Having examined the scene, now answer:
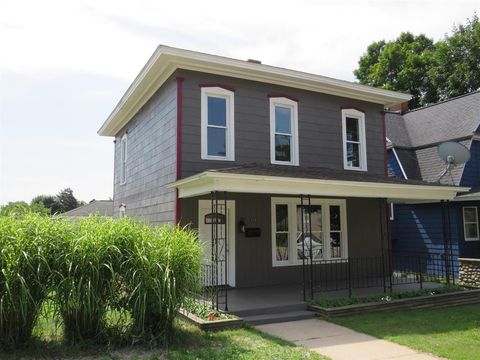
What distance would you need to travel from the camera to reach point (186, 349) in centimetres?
596

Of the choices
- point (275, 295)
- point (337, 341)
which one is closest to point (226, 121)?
point (275, 295)

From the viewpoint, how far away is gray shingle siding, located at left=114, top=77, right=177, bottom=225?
11.0 metres

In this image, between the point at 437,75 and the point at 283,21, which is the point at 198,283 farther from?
the point at 437,75

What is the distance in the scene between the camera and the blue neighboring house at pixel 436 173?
1504cm

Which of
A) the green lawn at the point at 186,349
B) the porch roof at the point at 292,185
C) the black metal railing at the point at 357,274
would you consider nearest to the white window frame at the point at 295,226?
the black metal railing at the point at 357,274

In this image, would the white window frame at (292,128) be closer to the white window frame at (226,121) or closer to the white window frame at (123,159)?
the white window frame at (226,121)

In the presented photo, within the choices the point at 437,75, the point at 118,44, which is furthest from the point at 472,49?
the point at 118,44

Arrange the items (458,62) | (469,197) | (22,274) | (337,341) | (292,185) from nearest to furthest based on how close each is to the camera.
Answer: (22,274) < (337,341) < (292,185) < (469,197) < (458,62)

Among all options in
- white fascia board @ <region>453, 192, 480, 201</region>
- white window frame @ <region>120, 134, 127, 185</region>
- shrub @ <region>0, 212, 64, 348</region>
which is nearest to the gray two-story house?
white window frame @ <region>120, 134, 127, 185</region>

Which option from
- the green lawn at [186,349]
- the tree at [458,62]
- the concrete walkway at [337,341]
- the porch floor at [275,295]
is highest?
the tree at [458,62]

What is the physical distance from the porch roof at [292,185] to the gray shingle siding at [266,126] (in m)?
0.73

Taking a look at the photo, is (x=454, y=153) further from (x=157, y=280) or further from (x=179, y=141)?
(x=157, y=280)

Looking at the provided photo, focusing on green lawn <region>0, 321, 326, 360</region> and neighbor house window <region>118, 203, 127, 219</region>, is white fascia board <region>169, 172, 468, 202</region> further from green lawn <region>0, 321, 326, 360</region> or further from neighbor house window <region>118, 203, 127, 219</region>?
neighbor house window <region>118, 203, 127, 219</region>

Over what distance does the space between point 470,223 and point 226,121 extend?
395 inches
